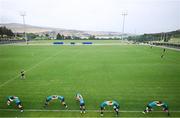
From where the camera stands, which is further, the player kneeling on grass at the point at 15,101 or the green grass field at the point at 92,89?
the green grass field at the point at 92,89

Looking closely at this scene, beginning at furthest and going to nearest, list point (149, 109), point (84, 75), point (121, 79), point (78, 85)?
point (84, 75) < point (121, 79) < point (78, 85) < point (149, 109)

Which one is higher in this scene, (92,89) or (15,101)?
(15,101)

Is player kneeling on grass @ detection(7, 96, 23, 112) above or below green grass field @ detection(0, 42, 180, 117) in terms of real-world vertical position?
above

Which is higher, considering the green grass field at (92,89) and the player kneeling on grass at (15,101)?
the player kneeling on grass at (15,101)

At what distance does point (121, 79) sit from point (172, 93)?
331 inches

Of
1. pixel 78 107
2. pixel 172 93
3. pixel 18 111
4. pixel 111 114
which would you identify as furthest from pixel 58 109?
pixel 172 93

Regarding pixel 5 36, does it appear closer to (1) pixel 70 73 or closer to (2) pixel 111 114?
(1) pixel 70 73

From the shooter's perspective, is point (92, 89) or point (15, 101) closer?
point (15, 101)

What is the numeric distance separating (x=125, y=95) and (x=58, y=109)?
798 centimetres

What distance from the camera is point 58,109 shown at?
1922cm

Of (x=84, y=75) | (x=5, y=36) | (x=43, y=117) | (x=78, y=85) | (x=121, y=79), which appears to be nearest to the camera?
(x=43, y=117)

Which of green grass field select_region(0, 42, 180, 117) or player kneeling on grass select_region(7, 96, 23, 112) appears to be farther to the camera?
green grass field select_region(0, 42, 180, 117)

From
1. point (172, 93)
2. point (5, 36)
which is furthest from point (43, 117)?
point (5, 36)

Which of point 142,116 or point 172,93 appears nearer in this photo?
point 142,116
